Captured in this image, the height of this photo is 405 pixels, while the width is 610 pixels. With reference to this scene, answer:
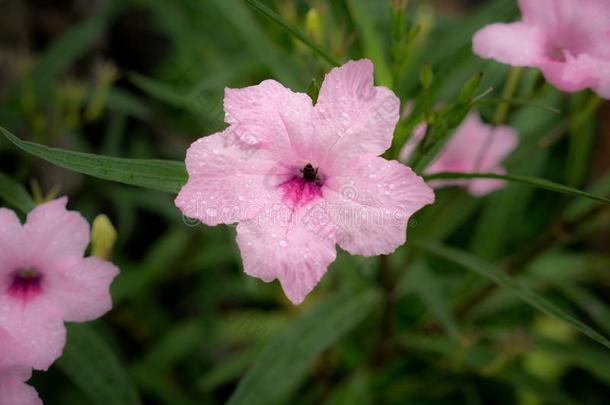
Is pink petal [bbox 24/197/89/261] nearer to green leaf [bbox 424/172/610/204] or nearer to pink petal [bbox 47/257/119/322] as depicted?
pink petal [bbox 47/257/119/322]

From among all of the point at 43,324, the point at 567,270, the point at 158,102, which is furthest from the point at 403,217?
the point at 158,102

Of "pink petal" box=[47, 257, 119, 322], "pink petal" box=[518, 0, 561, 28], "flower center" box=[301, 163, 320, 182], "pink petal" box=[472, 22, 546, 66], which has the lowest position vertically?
"pink petal" box=[47, 257, 119, 322]

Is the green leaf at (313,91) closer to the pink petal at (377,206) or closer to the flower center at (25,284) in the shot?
the pink petal at (377,206)

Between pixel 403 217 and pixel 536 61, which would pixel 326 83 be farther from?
pixel 536 61

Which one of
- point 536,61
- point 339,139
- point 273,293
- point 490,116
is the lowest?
point 273,293

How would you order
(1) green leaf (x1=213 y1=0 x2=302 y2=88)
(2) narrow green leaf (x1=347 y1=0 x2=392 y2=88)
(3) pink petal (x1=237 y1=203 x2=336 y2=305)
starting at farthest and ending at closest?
(1) green leaf (x1=213 y1=0 x2=302 y2=88) < (2) narrow green leaf (x1=347 y1=0 x2=392 y2=88) < (3) pink petal (x1=237 y1=203 x2=336 y2=305)

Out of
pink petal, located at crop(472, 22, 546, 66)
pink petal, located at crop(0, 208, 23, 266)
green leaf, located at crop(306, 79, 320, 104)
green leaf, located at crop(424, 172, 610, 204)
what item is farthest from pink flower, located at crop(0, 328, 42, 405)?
pink petal, located at crop(472, 22, 546, 66)

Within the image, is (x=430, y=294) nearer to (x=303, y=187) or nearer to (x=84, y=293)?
(x=303, y=187)

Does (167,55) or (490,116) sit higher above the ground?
(490,116)
